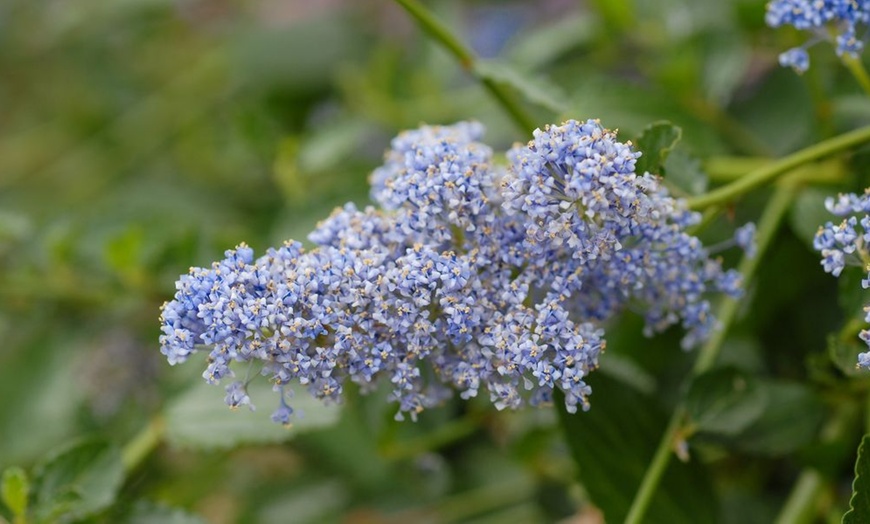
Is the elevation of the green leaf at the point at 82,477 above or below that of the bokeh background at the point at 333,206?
below

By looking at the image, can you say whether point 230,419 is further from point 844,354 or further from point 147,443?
point 844,354

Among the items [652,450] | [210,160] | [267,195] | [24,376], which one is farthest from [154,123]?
[652,450]

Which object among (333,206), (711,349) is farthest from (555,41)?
(711,349)

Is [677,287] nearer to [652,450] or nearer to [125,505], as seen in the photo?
[652,450]

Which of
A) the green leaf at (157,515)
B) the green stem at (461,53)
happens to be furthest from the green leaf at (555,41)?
the green leaf at (157,515)

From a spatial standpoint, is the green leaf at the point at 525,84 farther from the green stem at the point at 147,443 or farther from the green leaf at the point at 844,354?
the green stem at the point at 147,443

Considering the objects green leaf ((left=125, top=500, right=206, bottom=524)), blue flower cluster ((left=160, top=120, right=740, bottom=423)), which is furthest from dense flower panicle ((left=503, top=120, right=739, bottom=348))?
green leaf ((left=125, top=500, right=206, bottom=524))

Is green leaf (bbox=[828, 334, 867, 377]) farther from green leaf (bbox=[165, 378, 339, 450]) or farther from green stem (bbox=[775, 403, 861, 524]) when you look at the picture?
green leaf (bbox=[165, 378, 339, 450])

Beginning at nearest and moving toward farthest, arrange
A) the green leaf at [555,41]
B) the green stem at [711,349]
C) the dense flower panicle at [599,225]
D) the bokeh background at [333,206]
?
the dense flower panicle at [599,225] < the green stem at [711,349] < the bokeh background at [333,206] < the green leaf at [555,41]
